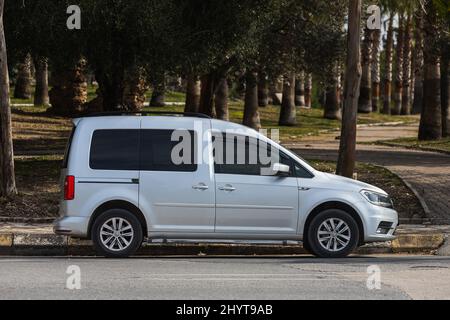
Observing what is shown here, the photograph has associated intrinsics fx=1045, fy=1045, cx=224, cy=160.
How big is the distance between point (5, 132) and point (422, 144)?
63.5 ft

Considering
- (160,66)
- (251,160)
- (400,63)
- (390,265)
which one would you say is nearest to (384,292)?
(390,265)

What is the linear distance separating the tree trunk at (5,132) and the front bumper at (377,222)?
729cm

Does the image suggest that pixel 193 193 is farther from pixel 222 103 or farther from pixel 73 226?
pixel 222 103

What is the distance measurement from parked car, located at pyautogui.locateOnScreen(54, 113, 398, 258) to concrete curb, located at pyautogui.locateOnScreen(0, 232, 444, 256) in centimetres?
129

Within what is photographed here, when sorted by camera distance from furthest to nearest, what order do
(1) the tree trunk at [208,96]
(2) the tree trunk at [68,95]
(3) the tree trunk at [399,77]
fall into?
(3) the tree trunk at [399,77], (2) the tree trunk at [68,95], (1) the tree trunk at [208,96]

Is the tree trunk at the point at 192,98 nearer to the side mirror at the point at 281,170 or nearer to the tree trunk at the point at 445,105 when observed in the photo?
the tree trunk at the point at 445,105

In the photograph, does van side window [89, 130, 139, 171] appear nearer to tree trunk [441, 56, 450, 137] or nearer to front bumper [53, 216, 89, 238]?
front bumper [53, 216, 89, 238]

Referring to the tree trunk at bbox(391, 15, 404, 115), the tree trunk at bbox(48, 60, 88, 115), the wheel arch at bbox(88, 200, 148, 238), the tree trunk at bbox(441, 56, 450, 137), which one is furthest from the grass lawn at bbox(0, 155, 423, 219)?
the tree trunk at bbox(391, 15, 404, 115)

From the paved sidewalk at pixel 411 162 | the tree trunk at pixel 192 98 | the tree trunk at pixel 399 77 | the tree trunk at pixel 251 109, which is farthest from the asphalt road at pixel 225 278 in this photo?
the tree trunk at pixel 399 77

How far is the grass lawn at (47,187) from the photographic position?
18.5m

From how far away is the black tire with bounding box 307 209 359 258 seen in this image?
14148 mm

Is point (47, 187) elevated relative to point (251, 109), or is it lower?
lower

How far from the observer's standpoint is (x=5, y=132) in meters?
18.6

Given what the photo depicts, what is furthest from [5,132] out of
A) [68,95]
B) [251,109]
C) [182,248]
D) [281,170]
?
[68,95]
